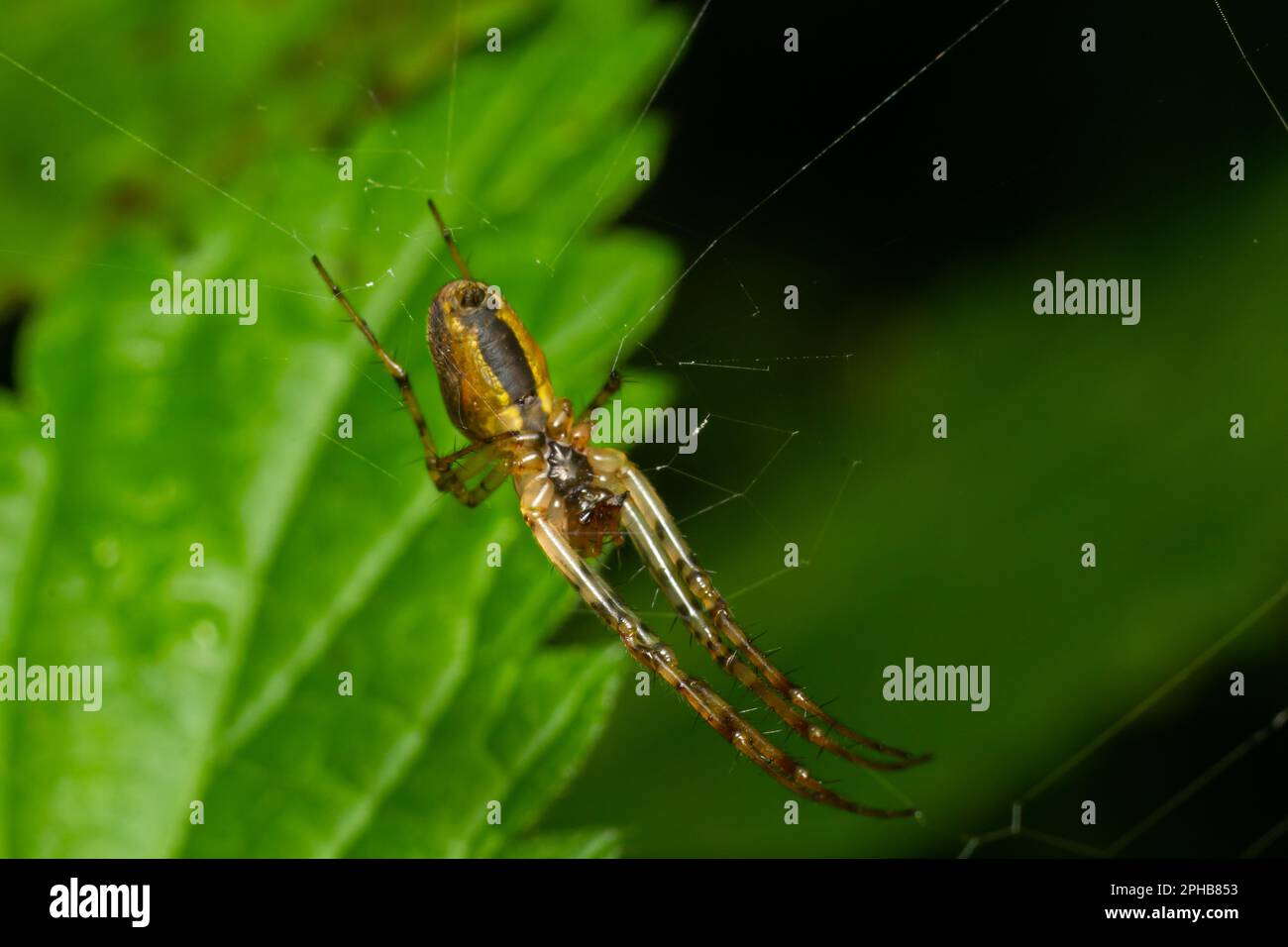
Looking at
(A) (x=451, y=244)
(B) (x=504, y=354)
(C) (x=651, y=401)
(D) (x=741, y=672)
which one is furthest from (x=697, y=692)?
(A) (x=451, y=244)

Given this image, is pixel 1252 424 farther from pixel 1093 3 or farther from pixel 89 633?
pixel 89 633

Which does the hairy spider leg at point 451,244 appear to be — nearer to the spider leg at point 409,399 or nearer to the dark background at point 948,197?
the spider leg at point 409,399

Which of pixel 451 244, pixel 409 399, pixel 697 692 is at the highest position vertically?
pixel 451 244

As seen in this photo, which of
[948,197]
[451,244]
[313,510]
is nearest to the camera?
[313,510]

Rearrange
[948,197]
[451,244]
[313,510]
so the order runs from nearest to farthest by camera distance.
→ [313,510] → [451,244] → [948,197]

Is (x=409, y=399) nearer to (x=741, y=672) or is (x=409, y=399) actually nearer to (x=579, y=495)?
(x=579, y=495)

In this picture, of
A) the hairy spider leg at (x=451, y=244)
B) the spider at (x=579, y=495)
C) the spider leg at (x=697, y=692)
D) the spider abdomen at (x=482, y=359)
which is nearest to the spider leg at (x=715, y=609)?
the spider at (x=579, y=495)

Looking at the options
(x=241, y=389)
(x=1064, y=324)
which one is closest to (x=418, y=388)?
(x=241, y=389)
